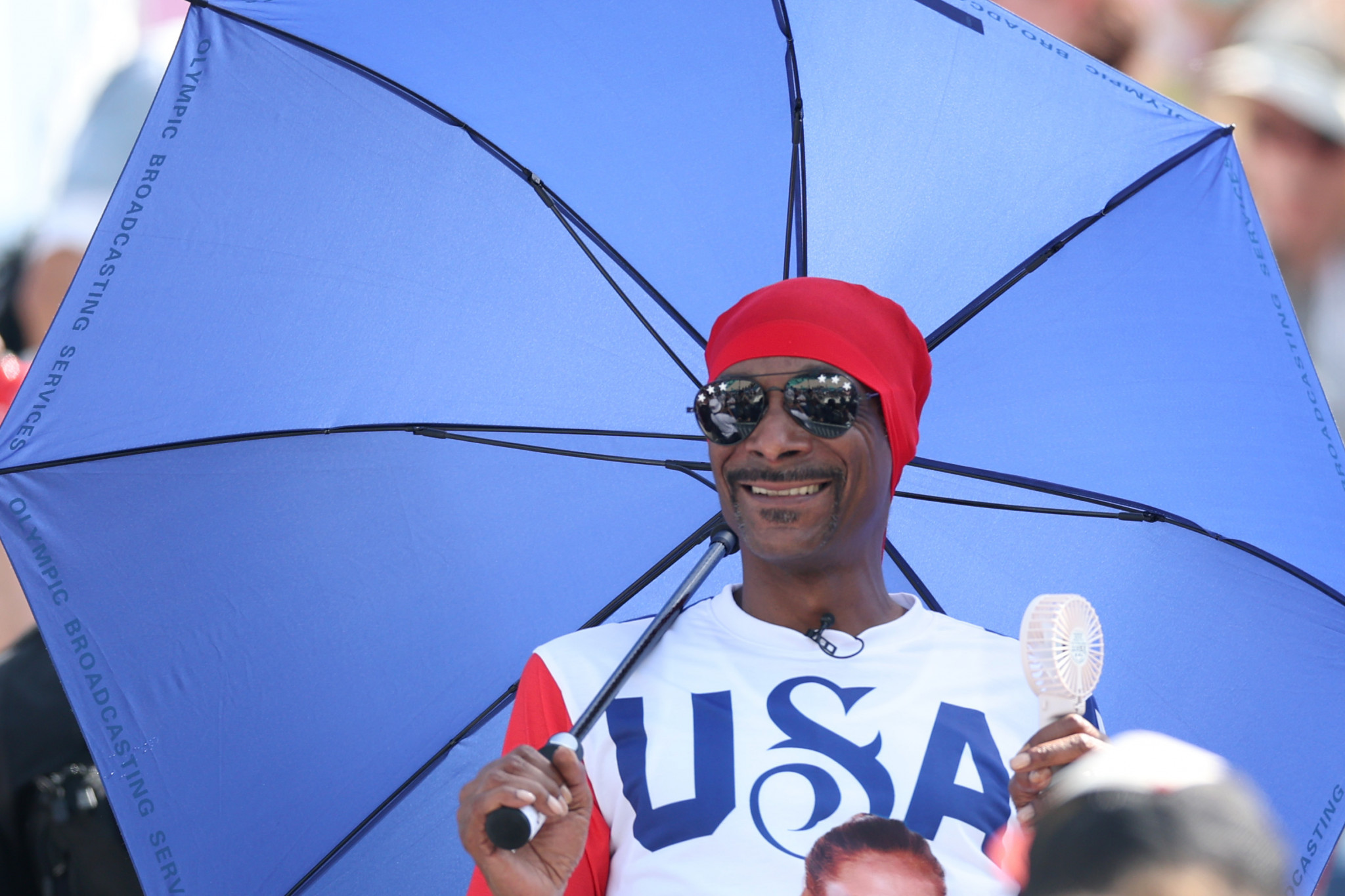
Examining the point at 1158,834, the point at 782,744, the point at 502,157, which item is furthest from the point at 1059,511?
the point at 1158,834

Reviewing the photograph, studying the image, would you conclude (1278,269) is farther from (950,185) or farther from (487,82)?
(487,82)

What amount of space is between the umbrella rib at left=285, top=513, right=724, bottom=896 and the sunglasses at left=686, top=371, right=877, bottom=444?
380 mm

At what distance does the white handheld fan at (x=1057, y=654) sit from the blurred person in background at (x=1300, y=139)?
1.17 meters

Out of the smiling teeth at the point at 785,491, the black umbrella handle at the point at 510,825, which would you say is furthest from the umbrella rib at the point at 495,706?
the black umbrella handle at the point at 510,825

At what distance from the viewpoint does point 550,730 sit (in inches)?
106

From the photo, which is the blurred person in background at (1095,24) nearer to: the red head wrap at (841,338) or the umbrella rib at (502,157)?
the red head wrap at (841,338)

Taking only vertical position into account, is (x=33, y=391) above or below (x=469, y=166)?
below

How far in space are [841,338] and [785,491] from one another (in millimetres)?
329

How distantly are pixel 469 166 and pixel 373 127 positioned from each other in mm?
217

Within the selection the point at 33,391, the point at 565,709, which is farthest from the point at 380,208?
the point at 565,709

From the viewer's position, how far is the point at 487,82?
2998 mm

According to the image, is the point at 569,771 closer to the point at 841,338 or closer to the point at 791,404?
the point at 791,404

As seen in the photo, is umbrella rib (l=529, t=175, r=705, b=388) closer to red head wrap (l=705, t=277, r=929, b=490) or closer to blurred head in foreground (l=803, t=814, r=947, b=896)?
red head wrap (l=705, t=277, r=929, b=490)

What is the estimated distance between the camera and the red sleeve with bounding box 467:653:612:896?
8.59 feet
